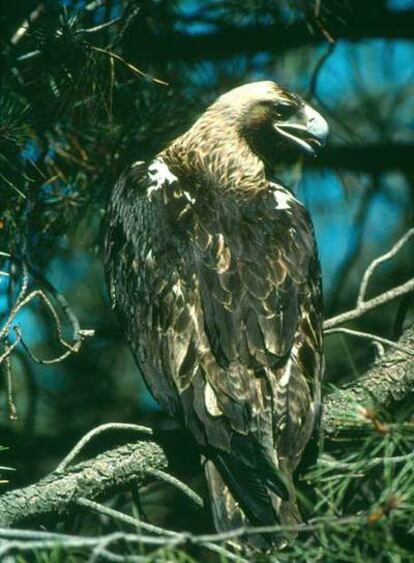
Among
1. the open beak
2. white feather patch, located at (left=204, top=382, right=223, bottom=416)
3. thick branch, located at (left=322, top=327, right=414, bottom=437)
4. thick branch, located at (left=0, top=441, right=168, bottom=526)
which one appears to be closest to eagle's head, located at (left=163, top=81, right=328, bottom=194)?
the open beak

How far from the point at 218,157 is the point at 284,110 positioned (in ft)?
0.99

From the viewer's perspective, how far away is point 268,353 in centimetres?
355

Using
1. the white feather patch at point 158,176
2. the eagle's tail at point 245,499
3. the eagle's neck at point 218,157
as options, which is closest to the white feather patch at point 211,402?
the eagle's tail at point 245,499

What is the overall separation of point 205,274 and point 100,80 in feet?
2.45

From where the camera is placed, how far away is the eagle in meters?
3.37

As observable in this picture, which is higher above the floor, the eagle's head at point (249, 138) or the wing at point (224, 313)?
the eagle's head at point (249, 138)

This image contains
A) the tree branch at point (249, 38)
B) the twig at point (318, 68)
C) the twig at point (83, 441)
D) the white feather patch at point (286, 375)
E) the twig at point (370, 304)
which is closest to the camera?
the twig at point (83, 441)

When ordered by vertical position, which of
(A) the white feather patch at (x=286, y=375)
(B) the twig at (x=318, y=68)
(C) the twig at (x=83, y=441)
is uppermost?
(B) the twig at (x=318, y=68)

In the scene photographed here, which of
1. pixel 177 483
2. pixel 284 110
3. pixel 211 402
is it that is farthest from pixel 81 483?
pixel 284 110

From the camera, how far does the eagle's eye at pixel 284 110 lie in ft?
14.7

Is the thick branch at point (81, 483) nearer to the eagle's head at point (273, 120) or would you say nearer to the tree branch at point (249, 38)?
the eagle's head at point (273, 120)

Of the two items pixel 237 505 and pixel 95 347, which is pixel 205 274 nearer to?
pixel 237 505

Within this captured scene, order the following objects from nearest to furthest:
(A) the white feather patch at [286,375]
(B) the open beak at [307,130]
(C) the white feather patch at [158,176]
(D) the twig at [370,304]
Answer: (A) the white feather patch at [286,375] < (D) the twig at [370,304] < (C) the white feather patch at [158,176] < (B) the open beak at [307,130]

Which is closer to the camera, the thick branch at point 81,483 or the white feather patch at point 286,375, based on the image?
the thick branch at point 81,483
